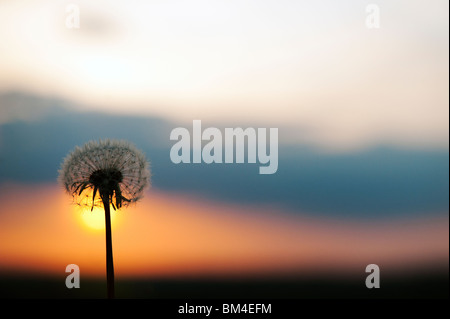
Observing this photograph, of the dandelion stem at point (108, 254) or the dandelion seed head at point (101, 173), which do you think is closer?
the dandelion stem at point (108, 254)

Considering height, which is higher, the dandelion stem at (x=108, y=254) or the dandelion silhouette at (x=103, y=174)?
the dandelion silhouette at (x=103, y=174)

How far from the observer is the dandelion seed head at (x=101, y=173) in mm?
11969

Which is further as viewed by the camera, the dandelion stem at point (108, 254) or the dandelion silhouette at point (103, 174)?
the dandelion silhouette at point (103, 174)

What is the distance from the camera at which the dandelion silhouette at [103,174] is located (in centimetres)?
1195

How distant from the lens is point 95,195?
11.9 metres

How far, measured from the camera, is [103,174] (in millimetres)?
12016

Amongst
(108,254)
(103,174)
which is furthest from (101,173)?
(108,254)

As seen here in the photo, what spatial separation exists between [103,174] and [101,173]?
0.05 metres

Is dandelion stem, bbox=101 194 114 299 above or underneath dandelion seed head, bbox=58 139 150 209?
underneath

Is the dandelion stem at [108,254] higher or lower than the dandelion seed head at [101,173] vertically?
lower

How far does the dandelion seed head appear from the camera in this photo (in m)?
12.0

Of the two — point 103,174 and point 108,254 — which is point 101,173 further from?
point 108,254
